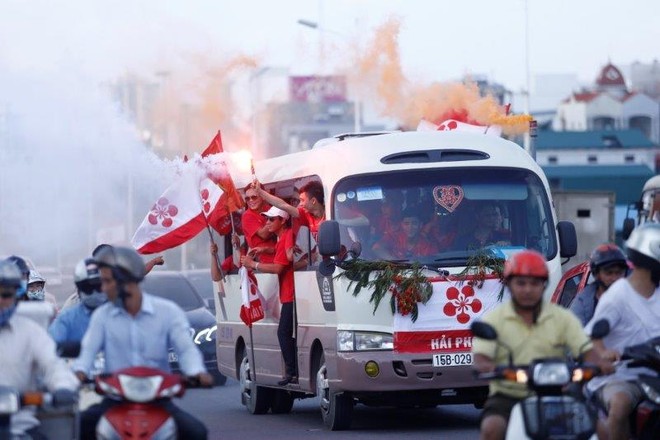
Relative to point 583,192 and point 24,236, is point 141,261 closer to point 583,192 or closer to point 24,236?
point 583,192

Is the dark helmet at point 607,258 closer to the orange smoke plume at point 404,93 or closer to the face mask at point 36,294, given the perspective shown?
the face mask at point 36,294

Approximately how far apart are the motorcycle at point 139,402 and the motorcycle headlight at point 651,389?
2.70 metres

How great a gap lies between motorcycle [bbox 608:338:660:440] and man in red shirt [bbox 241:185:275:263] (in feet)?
27.9

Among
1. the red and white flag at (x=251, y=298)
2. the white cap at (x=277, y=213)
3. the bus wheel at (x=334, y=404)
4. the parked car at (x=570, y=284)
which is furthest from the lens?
the red and white flag at (x=251, y=298)

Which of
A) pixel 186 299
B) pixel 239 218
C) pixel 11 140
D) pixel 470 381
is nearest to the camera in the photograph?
pixel 470 381

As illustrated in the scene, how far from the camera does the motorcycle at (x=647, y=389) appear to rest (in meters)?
9.45

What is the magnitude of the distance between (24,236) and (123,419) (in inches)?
1818

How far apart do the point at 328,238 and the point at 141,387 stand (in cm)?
696

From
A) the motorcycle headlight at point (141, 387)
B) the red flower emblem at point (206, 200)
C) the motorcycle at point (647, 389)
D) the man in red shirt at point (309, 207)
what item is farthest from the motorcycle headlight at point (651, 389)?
the red flower emblem at point (206, 200)

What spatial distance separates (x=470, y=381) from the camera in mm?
15914

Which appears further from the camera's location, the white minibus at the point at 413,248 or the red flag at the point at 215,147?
the red flag at the point at 215,147

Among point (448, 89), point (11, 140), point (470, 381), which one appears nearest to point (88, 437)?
point (470, 381)

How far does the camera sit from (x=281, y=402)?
1989 centimetres

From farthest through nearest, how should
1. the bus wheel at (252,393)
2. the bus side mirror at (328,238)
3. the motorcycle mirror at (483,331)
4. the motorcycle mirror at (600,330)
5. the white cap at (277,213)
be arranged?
the bus wheel at (252,393) → the white cap at (277,213) → the bus side mirror at (328,238) → the motorcycle mirror at (600,330) → the motorcycle mirror at (483,331)
